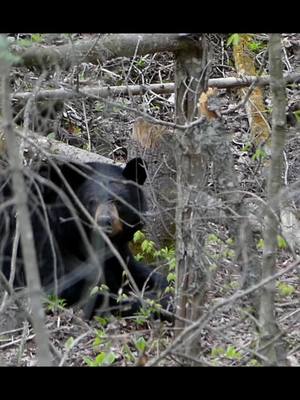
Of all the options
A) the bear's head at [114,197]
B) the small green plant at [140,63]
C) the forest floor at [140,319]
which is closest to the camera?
the forest floor at [140,319]

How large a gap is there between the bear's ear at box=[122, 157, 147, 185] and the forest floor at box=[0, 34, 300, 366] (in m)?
0.64

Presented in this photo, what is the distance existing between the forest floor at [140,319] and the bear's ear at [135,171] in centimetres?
64

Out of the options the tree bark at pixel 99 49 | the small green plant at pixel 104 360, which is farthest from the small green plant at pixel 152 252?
the tree bark at pixel 99 49

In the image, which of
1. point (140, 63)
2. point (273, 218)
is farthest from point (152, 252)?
point (273, 218)

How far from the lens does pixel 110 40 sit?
5523 mm

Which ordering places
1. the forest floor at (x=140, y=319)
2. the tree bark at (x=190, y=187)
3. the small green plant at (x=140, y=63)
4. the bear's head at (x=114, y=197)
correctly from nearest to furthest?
1. the forest floor at (x=140, y=319)
2. the tree bark at (x=190, y=187)
3. the bear's head at (x=114, y=197)
4. the small green plant at (x=140, y=63)

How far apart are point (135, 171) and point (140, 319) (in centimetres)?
141

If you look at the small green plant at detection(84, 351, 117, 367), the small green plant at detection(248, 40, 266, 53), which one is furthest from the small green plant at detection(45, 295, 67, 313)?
the small green plant at detection(248, 40, 266, 53)

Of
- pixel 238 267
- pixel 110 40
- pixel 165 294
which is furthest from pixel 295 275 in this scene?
pixel 110 40

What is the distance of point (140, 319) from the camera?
17.9 ft

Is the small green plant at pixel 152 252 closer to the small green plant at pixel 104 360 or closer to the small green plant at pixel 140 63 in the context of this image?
the small green plant at pixel 104 360

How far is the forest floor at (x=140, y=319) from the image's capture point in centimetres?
426

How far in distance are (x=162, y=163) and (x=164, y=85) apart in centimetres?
137
